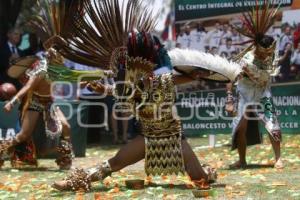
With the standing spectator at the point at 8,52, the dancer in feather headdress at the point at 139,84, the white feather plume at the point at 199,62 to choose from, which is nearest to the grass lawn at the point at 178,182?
the dancer in feather headdress at the point at 139,84

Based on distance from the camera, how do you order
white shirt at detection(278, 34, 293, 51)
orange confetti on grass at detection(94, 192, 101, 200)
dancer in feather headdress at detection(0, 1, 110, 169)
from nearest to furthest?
1. orange confetti on grass at detection(94, 192, 101, 200)
2. dancer in feather headdress at detection(0, 1, 110, 169)
3. white shirt at detection(278, 34, 293, 51)

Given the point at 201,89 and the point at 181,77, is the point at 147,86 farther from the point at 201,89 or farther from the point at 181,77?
the point at 201,89

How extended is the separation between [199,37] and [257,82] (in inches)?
136

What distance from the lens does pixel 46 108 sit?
30.2ft

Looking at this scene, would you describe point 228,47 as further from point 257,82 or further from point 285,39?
point 257,82

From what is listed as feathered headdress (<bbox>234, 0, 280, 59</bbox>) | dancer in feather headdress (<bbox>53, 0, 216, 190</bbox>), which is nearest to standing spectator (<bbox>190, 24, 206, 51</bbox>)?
feathered headdress (<bbox>234, 0, 280, 59</bbox>)

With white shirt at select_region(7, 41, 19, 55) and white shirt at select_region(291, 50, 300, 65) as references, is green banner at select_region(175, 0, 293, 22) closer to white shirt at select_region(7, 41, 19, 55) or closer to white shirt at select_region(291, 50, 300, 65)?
white shirt at select_region(291, 50, 300, 65)

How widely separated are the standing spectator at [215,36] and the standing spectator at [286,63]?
3.57 ft

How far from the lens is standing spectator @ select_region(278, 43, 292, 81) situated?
12.4 metres

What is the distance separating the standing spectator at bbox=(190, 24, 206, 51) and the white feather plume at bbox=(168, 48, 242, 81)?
5460 mm

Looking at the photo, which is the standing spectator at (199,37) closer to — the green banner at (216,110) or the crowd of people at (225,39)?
the crowd of people at (225,39)

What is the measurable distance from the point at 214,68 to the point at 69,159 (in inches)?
126

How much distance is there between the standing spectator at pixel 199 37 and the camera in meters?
12.3

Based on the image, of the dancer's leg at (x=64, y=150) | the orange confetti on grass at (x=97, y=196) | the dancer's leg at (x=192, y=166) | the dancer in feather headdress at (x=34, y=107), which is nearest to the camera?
the orange confetti on grass at (x=97, y=196)
